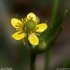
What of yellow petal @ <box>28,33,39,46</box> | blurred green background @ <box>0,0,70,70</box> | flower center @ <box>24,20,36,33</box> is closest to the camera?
yellow petal @ <box>28,33,39,46</box>

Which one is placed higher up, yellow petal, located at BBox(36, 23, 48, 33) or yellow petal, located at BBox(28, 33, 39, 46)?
yellow petal, located at BBox(36, 23, 48, 33)

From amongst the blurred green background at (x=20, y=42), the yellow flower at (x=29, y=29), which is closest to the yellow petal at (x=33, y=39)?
the yellow flower at (x=29, y=29)

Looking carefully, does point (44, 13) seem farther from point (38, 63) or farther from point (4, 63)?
point (4, 63)

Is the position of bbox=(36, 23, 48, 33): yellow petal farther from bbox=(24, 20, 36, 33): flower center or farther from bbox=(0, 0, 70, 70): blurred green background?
bbox=(0, 0, 70, 70): blurred green background

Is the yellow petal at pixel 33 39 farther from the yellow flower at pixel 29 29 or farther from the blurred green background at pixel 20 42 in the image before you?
the blurred green background at pixel 20 42

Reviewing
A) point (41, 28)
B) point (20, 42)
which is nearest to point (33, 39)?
point (41, 28)

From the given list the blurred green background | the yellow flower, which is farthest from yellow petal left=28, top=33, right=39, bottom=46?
the blurred green background

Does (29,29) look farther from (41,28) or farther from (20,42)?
(20,42)
